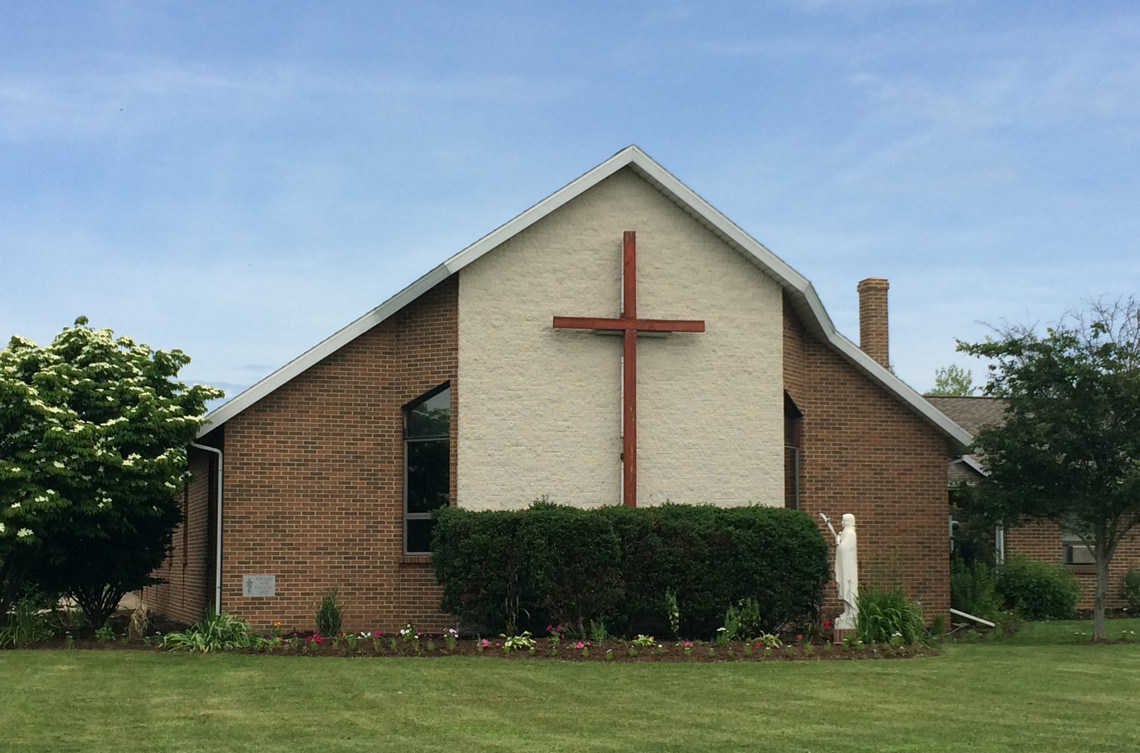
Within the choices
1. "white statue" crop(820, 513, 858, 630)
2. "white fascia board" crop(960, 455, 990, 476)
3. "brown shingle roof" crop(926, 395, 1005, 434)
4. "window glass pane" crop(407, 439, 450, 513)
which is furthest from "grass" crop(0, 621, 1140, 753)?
"brown shingle roof" crop(926, 395, 1005, 434)

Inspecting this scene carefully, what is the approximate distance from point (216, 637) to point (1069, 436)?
12.3 meters

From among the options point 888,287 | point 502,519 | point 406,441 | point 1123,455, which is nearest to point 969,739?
point 502,519

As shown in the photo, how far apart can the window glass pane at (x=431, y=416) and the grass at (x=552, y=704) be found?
15.7 ft

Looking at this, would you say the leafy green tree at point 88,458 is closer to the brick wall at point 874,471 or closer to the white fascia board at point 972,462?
the brick wall at point 874,471

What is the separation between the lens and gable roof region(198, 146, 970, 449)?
1938 cm

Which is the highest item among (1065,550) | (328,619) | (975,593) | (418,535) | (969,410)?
(969,410)

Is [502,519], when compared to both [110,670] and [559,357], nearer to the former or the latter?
[559,357]

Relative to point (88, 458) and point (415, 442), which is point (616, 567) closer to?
point (415, 442)

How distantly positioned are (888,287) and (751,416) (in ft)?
33.1

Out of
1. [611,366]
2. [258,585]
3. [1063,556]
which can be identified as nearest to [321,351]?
[258,585]

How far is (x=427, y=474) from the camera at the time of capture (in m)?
20.1

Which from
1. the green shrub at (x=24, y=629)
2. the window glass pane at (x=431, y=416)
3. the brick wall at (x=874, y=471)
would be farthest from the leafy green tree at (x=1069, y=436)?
the green shrub at (x=24, y=629)

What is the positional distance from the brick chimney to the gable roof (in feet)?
25.5

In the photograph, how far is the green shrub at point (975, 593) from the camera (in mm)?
22891
